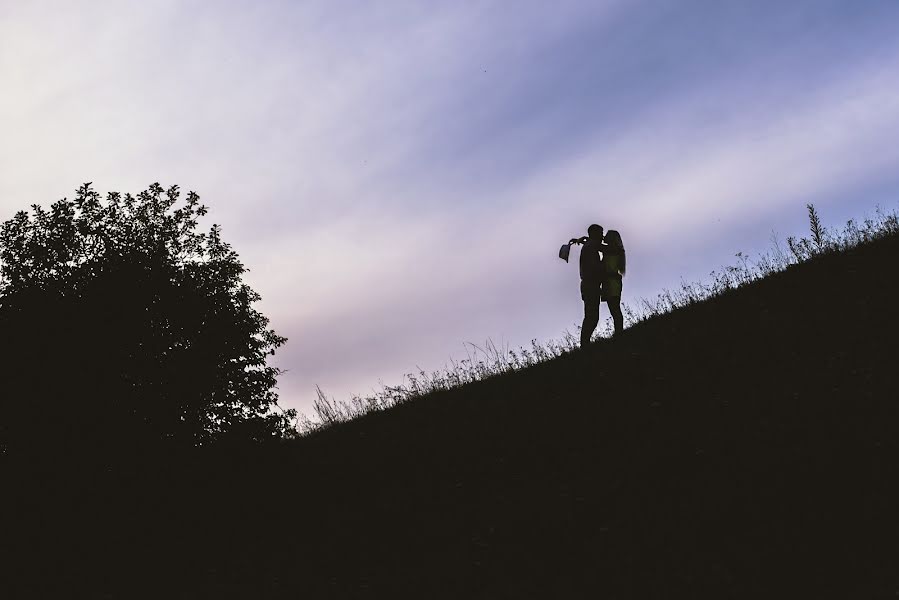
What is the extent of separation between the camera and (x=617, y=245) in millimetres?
12234

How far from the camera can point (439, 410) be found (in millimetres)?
11023

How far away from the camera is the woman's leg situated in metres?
12.3

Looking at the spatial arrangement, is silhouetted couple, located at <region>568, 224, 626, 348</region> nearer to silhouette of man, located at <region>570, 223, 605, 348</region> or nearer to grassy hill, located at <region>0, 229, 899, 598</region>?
silhouette of man, located at <region>570, 223, 605, 348</region>

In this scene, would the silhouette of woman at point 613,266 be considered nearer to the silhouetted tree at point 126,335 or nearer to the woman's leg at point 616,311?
the woman's leg at point 616,311

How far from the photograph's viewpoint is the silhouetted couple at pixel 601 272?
480 inches

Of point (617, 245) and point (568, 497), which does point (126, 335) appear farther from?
point (617, 245)

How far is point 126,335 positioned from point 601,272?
8.08m

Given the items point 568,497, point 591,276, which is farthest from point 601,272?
point 568,497

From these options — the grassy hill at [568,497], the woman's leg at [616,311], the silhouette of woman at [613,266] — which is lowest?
the grassy hill at [568,497]

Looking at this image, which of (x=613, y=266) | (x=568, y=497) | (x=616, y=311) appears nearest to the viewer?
(x=568, y=497)

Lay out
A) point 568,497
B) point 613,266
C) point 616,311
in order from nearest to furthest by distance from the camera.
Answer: point 568,497, point 613,266, point 616,311

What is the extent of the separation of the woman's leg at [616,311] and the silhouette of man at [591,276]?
0.23m

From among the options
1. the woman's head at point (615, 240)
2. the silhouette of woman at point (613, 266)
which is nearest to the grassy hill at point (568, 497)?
the silhouette of woman at point (613, 266)

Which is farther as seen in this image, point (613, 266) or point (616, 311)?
point (616, 311)
